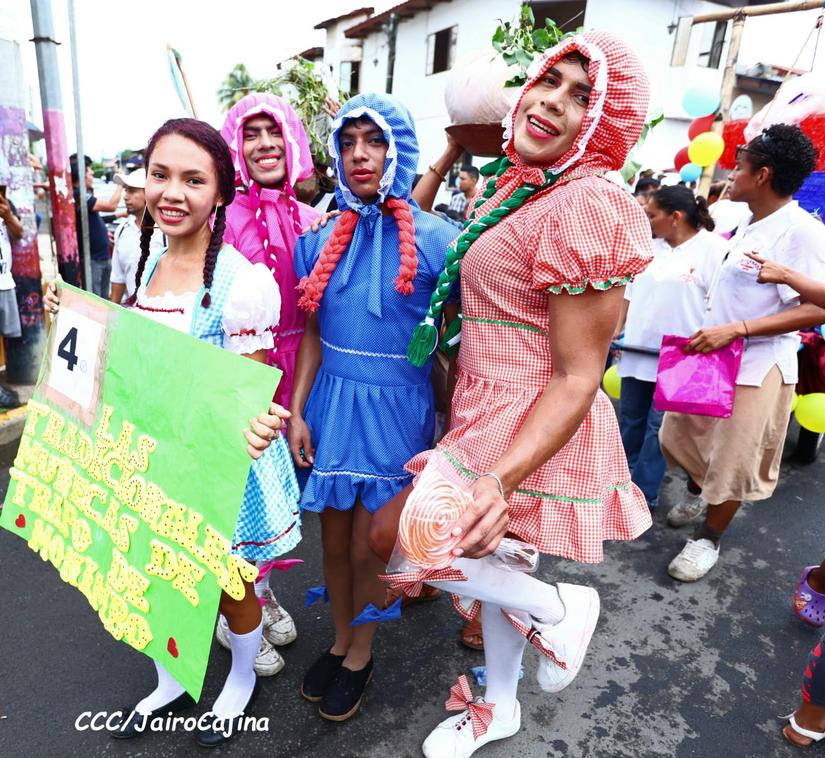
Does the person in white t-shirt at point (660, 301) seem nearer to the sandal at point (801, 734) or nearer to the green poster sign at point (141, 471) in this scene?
the sandal at point (801, 734)

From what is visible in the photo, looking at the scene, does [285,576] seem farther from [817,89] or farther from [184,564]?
[817,89]

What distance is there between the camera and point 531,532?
155cm

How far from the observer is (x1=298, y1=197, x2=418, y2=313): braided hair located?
1.77 meters

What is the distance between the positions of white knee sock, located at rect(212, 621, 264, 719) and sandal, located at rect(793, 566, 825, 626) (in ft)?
7.79

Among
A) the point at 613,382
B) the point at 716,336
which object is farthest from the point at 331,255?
the point at 613,382

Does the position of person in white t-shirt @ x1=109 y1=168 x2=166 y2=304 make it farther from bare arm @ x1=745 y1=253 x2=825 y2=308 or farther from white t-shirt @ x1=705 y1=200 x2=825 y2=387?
bare arm @ x1=745 y1=253 x2=825 y2=308

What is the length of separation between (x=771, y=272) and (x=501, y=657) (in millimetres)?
1979

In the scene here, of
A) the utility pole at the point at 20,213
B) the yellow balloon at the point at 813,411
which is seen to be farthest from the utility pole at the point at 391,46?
the yellow balloon at the point at 813,411

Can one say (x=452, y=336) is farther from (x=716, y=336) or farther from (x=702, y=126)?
(x=702, y=126)

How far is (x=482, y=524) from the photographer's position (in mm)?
1146

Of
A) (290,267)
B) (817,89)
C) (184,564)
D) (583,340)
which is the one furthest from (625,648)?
(817,89)

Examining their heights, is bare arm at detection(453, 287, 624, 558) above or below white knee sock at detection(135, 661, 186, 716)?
above

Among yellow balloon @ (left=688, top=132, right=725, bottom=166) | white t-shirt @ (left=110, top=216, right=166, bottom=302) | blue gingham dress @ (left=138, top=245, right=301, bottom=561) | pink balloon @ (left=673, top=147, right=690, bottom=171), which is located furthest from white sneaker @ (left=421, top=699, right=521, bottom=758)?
pink balloon @ (left=673, top=147, right=690, bottom=171)

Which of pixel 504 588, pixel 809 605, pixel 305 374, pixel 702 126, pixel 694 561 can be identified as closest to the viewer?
pixel 504 588
